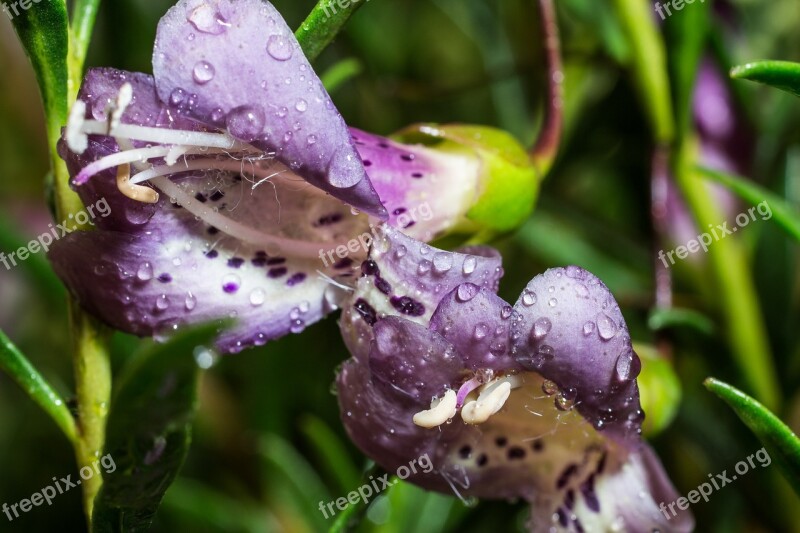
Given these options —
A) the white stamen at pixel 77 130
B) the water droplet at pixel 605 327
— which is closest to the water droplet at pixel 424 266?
the water droplet at pixel 605 327

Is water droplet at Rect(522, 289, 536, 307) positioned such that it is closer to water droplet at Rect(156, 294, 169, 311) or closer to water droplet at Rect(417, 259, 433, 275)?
water droplet at Rect(417, 259, 433, 275)

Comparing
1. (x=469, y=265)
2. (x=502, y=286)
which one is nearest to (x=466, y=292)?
(x=469, y=265)

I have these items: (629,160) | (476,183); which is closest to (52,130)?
(476,183)

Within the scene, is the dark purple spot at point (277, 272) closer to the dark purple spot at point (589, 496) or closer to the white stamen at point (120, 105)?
the white stamen at point (120, 105)

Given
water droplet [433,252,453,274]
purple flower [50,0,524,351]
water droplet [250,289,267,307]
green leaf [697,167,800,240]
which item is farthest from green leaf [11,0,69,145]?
green leaf [697,167,800,240]

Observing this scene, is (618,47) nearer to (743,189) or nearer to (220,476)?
(743,189)

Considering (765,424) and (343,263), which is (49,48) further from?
(765,424)

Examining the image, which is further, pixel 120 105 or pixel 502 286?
pixel 502 286
